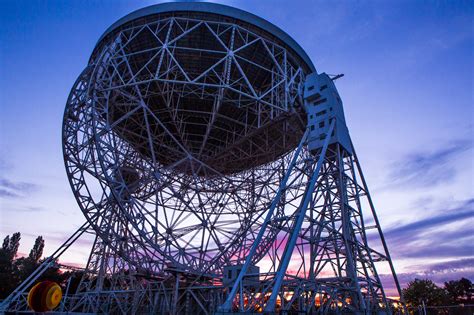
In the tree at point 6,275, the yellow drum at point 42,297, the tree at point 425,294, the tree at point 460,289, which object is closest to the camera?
the yellow drum at point 42,297

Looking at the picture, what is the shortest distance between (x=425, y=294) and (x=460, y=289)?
77.0 feet

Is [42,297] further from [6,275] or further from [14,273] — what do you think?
[14,273]

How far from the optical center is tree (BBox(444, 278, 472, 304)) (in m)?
63.3

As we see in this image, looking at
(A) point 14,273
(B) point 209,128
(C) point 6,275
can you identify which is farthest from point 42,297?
(A) point 14,273

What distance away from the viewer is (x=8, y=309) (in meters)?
21.5

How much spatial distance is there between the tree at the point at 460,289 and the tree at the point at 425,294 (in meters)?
18.3

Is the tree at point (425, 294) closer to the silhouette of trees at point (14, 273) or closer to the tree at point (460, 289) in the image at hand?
the tree at point (460, 289)

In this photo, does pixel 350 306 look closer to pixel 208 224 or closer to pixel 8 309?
pixel 208 224

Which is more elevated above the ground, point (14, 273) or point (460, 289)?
point (460, 289)

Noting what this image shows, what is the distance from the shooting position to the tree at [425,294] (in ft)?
152

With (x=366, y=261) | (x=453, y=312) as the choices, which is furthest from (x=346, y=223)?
(x=453, y=312)

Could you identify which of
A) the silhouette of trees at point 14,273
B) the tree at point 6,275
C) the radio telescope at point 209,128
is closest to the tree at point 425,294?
the radio telescope at point 209,128

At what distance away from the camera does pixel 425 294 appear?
154 ft

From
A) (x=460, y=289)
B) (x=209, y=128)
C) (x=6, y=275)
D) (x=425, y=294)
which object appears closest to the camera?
(x=209, y=128)
